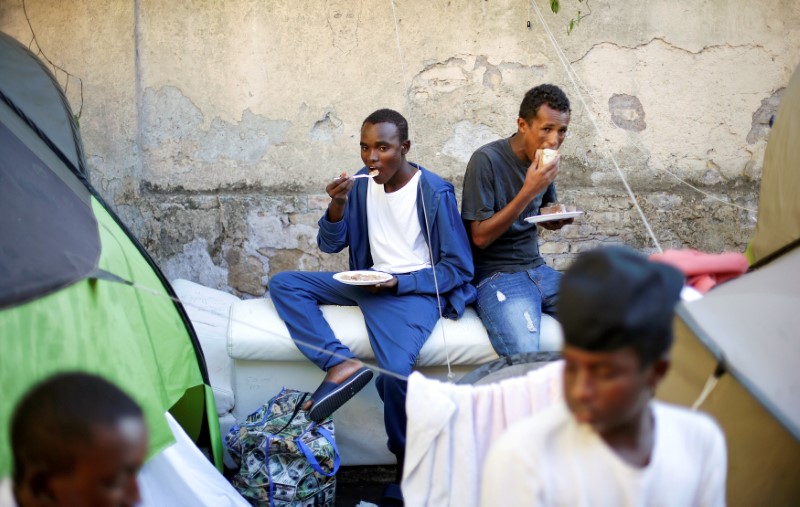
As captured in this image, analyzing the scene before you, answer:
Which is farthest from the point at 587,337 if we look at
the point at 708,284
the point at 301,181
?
the point at 301,181

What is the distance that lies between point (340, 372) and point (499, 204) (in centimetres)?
97

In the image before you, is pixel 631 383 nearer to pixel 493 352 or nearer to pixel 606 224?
pixel 493 352

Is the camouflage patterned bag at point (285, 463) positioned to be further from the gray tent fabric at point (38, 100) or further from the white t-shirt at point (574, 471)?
the white t-shirt at point (574, 471)

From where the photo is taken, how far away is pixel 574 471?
47.6 inches

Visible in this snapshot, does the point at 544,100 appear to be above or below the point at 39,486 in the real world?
above

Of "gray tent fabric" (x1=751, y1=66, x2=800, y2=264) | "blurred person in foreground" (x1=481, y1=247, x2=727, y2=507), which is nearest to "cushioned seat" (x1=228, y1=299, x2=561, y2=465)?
"gray tent fabric" (x1=751, y1=66, x2=800, y2=264)

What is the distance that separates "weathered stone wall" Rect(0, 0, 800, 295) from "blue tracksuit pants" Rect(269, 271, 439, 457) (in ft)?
3.88

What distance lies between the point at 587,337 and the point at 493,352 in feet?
6.56

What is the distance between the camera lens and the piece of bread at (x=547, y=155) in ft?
9.66

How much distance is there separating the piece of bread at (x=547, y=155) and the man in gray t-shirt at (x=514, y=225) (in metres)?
0.01

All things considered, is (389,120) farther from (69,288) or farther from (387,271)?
(69,288)

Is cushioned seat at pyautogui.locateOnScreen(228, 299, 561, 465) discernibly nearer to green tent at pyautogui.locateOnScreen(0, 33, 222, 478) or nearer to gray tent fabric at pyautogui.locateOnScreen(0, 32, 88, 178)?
green tent at pyautogui.locateOnScreen(0, 33, 222, 478)

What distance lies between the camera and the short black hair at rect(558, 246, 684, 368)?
112 cm

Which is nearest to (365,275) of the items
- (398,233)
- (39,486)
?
(398,233)
